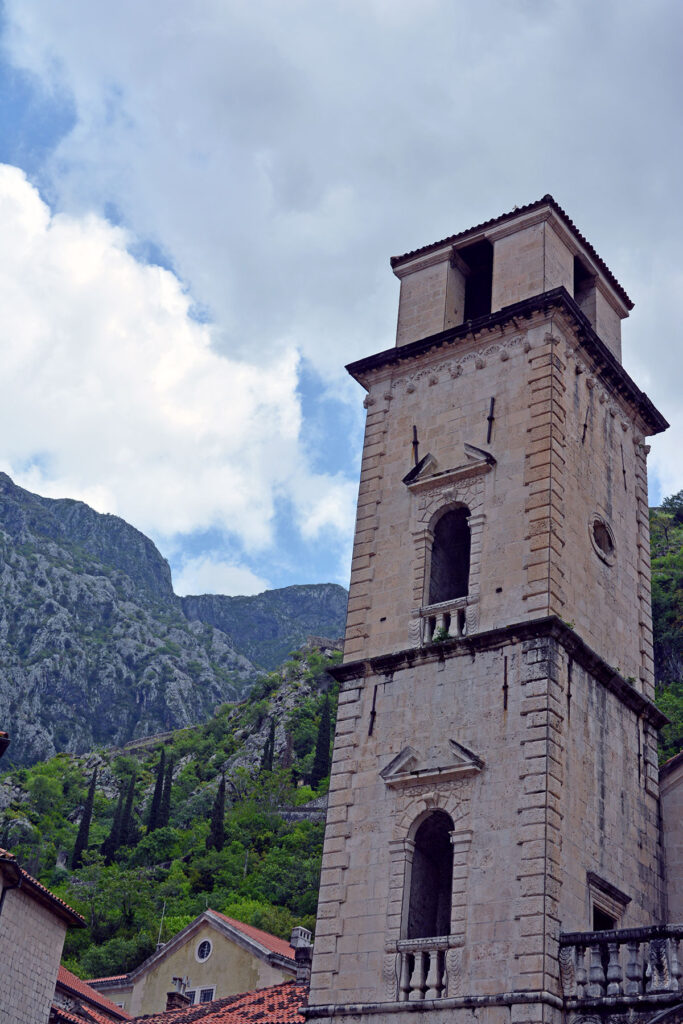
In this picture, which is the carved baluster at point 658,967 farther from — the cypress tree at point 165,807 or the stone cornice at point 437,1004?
the cypress tree at point 165,807

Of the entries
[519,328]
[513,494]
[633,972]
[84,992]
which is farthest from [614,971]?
[84,992]

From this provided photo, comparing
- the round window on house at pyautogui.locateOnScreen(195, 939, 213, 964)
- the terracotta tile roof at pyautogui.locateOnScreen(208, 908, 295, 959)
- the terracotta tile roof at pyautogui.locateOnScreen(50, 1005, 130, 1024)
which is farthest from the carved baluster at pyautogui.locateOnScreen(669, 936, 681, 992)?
the round window on house at pyautogui.locateOnScreen(195, 939, 213, 964)

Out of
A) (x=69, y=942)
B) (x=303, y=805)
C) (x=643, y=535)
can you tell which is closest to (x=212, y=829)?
(x=303, y=805)

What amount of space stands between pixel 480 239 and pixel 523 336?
11.2ft

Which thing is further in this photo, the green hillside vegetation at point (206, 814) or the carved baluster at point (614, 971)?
the green hillside vegetation at point (206, 814)

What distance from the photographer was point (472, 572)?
66.7ft

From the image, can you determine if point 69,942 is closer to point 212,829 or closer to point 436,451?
point 212,829

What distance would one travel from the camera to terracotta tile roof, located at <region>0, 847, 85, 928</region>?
76.2ft

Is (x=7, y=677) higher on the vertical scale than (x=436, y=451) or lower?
higher

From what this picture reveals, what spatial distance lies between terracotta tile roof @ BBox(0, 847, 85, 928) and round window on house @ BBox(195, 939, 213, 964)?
13174mm

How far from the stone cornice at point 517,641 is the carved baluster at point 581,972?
475 cm

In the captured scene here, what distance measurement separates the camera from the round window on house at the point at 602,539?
21734mm

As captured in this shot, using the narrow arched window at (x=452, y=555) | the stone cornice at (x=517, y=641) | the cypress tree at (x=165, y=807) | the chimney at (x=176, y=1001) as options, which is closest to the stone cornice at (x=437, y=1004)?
the stone cornice at (x=517, y=641)

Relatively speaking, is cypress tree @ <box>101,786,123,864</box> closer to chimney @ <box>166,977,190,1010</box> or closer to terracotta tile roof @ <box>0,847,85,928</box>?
chimney @ <box>166,977,190,1010</box>
